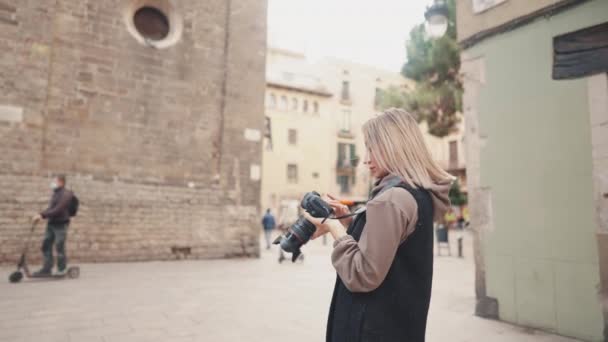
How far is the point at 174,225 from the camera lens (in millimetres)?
9688

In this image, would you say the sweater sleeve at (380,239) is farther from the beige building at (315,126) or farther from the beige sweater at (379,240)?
the beige building at (315,126)

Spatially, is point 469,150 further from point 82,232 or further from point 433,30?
point 82,232

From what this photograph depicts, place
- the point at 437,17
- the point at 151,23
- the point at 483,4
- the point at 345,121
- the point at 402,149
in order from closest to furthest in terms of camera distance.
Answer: the point at 402,149
the point at 483,4
the point at 437,17
the point at 151,23
the point at 345,121

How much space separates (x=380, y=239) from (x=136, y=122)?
30.1 feet

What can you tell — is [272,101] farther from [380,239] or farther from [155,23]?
[380,239]

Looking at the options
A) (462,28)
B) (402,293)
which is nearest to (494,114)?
(462,28)

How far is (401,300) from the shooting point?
4.97ft

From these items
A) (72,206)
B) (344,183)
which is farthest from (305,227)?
(344,183)

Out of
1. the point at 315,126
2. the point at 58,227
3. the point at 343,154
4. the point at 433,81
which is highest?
the point at 315,126

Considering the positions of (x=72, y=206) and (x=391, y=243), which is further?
(x=72, y=206)

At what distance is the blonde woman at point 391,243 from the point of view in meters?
1.44

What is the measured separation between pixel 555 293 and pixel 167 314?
405cm

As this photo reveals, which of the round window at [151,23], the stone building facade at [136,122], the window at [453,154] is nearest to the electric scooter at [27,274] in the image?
the stone building facade at [136,122]

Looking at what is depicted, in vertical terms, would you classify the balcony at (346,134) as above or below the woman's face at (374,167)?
above
